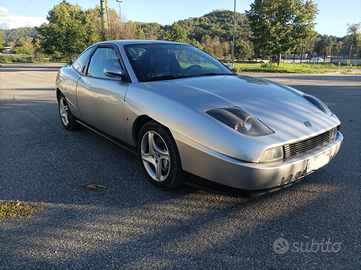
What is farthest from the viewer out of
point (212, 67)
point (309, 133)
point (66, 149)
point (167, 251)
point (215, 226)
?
→ point (66, 149)

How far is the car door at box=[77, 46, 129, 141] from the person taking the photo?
9.76ft

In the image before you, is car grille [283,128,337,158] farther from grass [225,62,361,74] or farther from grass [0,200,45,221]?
grass [225,62,361,74]

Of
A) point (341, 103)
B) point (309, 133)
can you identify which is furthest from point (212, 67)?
point (341, 103)

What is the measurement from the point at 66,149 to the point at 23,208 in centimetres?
158

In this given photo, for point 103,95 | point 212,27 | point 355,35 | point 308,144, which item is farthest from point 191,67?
point 212,27

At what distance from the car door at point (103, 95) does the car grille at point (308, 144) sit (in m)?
1.73

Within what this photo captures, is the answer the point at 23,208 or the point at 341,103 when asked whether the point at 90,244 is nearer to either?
the point at 23,208

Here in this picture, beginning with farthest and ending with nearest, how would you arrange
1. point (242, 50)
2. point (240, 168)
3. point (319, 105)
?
1. point (242, 50)
2. point (319, 105)
3. point (240, 168)

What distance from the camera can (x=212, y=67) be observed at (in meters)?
3.59

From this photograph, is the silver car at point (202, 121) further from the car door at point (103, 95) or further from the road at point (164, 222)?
the road at point (164, 222)

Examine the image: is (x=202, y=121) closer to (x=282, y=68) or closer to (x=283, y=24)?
(x=282, y=68)

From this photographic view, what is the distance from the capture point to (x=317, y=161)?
2281 millimetres

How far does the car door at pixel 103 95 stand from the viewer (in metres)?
2.97

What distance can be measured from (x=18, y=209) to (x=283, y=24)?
31248 millimetres
